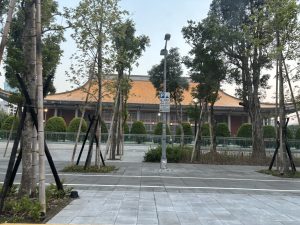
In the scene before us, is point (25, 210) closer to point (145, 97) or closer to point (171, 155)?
point (171, 155)

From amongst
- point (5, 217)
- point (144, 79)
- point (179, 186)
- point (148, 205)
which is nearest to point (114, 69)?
point (179, 186)

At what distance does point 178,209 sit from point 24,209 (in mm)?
3057

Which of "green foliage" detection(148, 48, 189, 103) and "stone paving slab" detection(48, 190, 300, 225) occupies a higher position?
"green foliage" detection(148, 48, 189, 103)

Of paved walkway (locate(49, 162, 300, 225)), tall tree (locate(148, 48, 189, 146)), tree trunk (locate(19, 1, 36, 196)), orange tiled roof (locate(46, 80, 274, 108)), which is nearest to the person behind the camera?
paved walkway (locate(49, 162, 300, 225))

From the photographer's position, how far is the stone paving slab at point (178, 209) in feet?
23.7

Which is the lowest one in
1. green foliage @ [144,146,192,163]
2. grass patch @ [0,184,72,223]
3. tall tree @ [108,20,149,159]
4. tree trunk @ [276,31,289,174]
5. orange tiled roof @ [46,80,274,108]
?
grass patch @ [0,184,72,223]

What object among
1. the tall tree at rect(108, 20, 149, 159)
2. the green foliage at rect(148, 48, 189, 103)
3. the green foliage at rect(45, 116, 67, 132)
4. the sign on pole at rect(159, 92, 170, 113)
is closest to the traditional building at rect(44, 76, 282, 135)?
the green foliage at rect(45, 116, 67, 132)

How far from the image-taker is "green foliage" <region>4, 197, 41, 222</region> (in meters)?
6.93

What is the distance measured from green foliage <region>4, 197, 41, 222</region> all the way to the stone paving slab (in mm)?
307

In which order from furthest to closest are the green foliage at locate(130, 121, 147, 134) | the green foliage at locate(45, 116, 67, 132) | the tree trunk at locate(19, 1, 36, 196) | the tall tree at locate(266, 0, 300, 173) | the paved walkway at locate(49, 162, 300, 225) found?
the green foliage at locate(130, 121, 147, 134)
the green foliage at locate(45, 116, 67, 132)
the tall tree at locate(266, 0, 300, 173)
the tree trunk at locate(19, 1, 36, 196)
the paved walkway at locate(49, 162, 300, 225)

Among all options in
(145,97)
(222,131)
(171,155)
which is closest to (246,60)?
(171,155)

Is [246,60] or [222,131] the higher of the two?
[246,60]

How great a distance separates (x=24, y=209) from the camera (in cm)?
721

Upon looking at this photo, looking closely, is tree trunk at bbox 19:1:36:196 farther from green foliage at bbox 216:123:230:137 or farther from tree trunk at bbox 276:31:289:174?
green foliage at bbox 216:123:230:137
